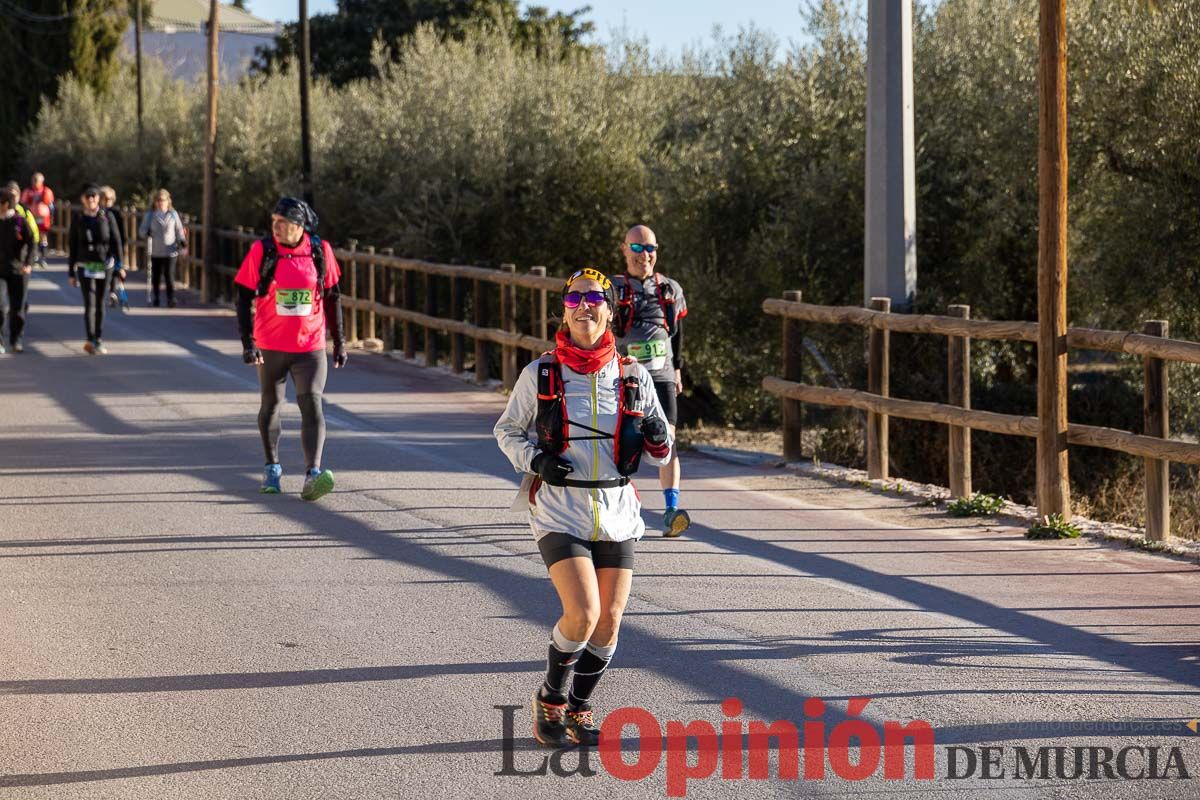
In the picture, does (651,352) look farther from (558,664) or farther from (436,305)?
(436,305)

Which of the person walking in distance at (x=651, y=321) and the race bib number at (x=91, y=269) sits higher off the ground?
the race bib number at (x=91, y=269)

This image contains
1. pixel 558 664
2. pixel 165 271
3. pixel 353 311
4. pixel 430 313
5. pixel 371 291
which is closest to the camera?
pixel 558 664

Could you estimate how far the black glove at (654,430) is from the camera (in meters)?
6.05

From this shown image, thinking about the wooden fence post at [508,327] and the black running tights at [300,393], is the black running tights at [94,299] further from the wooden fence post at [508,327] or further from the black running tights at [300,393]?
the black running tights at [300,393]

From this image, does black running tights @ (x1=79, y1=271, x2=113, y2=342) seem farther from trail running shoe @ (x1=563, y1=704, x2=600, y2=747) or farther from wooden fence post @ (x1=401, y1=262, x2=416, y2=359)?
trail running shoe @ (x1=563, y1=704, x2=600, y2=747)

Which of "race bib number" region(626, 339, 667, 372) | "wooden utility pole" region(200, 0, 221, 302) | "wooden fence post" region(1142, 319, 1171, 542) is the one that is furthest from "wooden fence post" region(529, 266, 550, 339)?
"wooden utility pole" region(200, 0, 221, 302)

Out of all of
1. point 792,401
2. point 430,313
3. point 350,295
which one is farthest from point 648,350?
point 350,295

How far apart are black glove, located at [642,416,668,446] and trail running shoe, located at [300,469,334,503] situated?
5286 mm

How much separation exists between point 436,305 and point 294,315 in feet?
33.0

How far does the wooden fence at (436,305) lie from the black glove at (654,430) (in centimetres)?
999

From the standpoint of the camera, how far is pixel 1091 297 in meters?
16.1

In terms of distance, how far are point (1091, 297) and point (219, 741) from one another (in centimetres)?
1191

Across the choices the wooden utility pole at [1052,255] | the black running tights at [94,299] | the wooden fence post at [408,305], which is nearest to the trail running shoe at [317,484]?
the wooden utility pole at [1052,255]

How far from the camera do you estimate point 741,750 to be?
5945 millimetres
